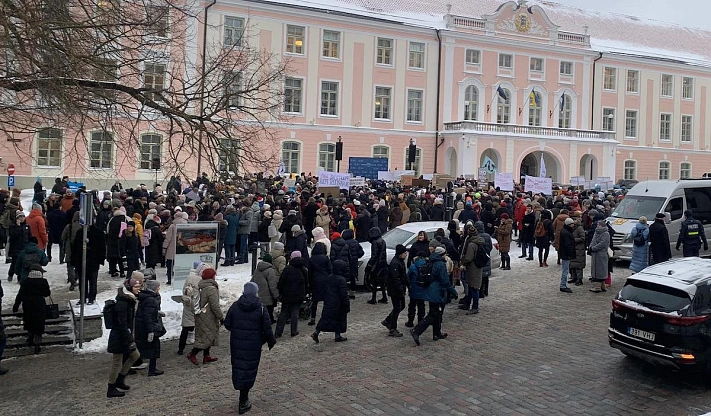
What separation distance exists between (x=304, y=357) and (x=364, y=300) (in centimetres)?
407

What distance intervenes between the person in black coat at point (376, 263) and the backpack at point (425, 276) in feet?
6.94

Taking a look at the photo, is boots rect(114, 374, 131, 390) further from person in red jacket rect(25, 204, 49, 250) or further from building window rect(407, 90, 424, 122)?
building window rect(407, 90, 424, 122)

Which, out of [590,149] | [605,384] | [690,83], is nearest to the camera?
[605,384]

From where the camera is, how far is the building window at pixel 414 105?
47906 millimetres

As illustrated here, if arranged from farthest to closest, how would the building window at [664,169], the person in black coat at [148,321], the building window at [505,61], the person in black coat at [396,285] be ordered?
the building window at [664,169]
the building window at [505,61]
the person in black coat at [396,285]
the person in black coat at [148,321]

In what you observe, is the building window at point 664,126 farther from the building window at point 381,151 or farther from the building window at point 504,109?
the building window at point 381,151

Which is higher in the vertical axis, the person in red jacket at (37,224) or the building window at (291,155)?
the building window at (291,155)

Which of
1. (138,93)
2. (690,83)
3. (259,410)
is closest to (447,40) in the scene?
(690,83)

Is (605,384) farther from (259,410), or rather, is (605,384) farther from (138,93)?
(138,93)

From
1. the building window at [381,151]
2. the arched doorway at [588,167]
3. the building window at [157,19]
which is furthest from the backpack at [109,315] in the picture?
the arched doorway at [588,167]

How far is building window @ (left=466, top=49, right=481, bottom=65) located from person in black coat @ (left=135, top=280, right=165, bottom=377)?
4204 cm

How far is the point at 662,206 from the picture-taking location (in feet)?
62.9

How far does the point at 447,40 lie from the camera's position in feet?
158

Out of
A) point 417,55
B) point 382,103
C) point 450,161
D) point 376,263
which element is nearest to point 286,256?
point 376,263
